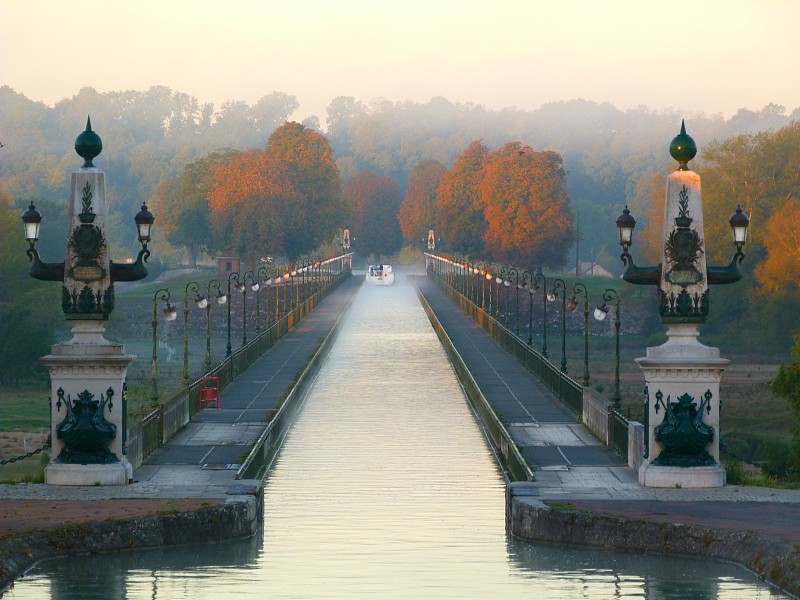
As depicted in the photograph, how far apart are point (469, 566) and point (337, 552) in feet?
7.19

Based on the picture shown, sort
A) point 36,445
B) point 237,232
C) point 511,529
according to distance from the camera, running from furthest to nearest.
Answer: point 237,232 → point 36,445 → point 511,529

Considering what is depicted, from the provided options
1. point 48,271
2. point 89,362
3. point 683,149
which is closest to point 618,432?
point 683,149

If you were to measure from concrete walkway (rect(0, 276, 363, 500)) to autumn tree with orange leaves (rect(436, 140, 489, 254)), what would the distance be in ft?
281

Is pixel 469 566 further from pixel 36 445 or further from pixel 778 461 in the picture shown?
pixel 36 445

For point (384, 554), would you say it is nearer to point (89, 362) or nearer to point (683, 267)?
point (89, 362)

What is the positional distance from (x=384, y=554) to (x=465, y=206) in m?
131

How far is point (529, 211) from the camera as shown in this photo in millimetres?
132000

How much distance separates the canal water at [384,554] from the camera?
19188 millimetres

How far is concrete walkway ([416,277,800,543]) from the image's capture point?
22562 millimetres

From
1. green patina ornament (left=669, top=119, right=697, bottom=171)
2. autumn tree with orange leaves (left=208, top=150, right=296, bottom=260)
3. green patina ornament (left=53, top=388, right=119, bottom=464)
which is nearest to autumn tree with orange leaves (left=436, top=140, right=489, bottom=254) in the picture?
autumn tree with orange leaves (left=208, top=150, right=296, bottom=260)

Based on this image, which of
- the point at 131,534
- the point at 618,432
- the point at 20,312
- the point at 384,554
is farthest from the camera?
the point at 20,312

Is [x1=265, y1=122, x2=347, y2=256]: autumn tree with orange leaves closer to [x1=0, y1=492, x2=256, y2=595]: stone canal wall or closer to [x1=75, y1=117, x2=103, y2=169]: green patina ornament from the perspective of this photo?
[x1=75, y1=117, x2=103, y2=169]: green patina ornament

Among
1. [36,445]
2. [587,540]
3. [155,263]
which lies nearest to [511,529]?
[587,540]

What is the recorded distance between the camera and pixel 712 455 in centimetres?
2612
